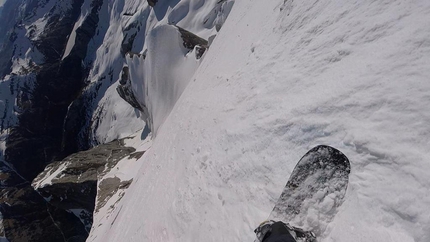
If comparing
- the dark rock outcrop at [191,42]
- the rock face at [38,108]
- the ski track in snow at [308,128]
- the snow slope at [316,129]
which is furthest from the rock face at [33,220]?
the snow slope at [316,129]

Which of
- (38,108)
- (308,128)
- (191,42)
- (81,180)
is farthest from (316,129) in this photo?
(38,108)

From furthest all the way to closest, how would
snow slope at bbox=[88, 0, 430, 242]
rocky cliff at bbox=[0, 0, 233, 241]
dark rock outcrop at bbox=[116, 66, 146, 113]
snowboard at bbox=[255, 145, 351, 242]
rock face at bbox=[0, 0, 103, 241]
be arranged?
rock face at bbox=[0, 0, 103, 241]
dark rock outcrop at bbox=[116, 66, 146, 113]
rocky cliff at bbox=[0, 0, 233, 241]
snowboard at bbox=[255, 145, 351, 242]
snow slope at bbox=[88, 0, 430, 242]

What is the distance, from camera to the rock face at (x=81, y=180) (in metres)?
23.4

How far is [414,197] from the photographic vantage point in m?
3.00

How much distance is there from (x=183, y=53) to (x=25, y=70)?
56932 mm

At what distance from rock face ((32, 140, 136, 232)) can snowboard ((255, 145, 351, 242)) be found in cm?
1904

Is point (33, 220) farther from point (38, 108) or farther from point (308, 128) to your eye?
point (308, 128)

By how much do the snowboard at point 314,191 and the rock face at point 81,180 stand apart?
19044mm

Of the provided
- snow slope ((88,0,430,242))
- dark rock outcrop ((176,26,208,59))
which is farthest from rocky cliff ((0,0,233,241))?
snow slope ((88,0,430,242))

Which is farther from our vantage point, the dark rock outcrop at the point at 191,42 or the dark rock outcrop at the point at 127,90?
the dark rock outcrop at the point at 127,90

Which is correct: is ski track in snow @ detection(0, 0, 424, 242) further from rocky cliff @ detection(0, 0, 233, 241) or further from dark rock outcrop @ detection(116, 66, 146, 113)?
dark rock outcrop @ detection(116, 66, 146, 113)

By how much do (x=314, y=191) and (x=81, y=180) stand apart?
24249 mm

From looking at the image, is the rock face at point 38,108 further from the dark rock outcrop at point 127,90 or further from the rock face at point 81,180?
the dark rock outcrop at point 127,90

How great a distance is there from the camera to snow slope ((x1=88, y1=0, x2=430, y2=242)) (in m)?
3.32
